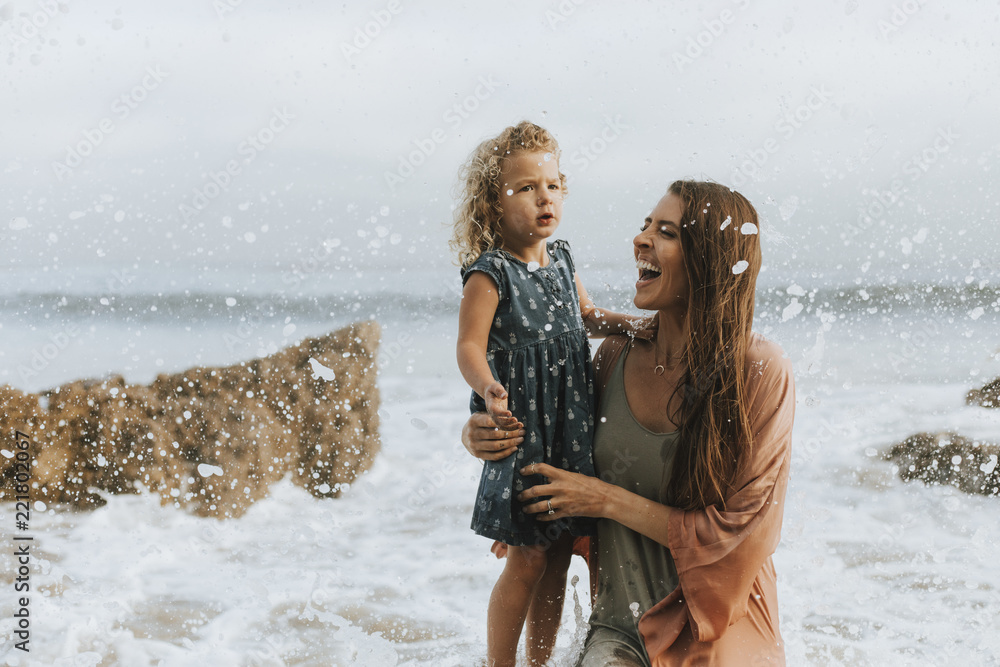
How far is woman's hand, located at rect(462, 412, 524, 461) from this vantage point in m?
2.22

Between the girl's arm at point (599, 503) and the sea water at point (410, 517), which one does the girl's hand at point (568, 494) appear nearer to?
the girl's arm at point (599, 503)

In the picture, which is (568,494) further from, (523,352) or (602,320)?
(602,320)

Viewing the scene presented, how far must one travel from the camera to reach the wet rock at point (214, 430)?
21.6ft

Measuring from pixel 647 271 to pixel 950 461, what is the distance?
6829 millimetres

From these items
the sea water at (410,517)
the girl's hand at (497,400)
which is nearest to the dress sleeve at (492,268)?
the girl's hand at (497,400)

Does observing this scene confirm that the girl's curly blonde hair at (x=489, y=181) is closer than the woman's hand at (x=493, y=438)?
No

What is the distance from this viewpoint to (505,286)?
91.5 inches

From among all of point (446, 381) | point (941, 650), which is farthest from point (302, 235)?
point (941, 650)

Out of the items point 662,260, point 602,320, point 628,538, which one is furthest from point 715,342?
point 628,538

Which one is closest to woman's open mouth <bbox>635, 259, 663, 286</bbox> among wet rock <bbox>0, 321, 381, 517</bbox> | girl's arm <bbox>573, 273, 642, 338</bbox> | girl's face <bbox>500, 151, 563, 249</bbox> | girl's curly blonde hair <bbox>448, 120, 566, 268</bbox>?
girl's arm <bbox>573, 273, 642, 338</bbox>

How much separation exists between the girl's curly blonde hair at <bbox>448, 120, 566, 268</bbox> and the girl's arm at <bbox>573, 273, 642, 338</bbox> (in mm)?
351

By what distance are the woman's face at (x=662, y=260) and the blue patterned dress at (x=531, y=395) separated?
1.05 ft

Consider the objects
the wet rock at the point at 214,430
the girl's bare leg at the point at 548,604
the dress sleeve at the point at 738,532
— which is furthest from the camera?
the wet rock at the point at 214,430

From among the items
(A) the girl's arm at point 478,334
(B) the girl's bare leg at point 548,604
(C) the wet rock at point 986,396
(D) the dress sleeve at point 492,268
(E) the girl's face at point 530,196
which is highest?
(E) the girl's face at point 530,196
